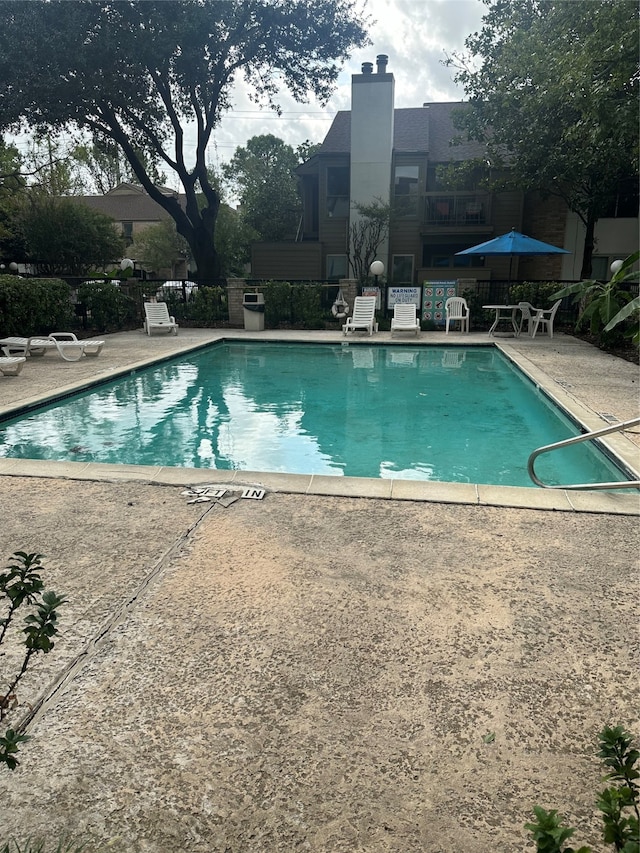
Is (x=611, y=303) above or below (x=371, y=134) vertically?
below

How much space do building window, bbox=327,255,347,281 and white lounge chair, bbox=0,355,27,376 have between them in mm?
17209

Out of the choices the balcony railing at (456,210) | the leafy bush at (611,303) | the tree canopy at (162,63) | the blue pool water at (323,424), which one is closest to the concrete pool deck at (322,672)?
the leafy bush at (611,303)

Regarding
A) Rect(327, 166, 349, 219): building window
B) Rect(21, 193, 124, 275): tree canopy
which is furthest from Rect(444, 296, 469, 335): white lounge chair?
Rect(21, 193, 124, 275): tree canopy

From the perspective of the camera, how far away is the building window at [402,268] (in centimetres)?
2406

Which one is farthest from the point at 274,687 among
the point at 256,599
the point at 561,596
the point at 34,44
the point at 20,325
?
the point at 34,44

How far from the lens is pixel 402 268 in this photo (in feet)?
79.6

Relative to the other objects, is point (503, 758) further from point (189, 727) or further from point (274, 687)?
point (189, 727)

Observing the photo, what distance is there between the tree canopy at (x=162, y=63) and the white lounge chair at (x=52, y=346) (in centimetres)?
945

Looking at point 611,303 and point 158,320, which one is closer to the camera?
point 611,303

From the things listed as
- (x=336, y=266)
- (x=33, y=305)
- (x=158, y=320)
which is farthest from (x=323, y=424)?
(x=336, y=266)

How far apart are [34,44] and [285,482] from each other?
1716 cm

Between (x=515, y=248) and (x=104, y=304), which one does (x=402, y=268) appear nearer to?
(x=515, y=248)

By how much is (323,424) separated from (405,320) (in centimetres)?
839

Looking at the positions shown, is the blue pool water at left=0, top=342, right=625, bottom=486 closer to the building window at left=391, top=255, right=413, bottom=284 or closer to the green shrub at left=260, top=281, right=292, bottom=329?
the green shrub at left=260, top=281, right=292, bottom=329
